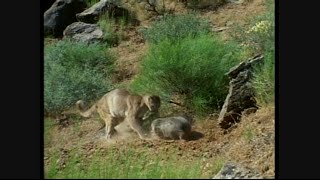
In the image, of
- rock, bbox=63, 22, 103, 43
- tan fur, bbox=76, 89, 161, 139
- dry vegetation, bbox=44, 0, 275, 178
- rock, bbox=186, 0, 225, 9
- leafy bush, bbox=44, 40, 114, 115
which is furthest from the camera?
rock, bbox=186, 0, 225, 9

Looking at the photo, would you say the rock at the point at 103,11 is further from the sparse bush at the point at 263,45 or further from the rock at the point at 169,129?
the rock at the point at 169,129

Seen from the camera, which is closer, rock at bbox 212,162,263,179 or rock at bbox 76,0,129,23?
rock at bbox 212,162,263,179

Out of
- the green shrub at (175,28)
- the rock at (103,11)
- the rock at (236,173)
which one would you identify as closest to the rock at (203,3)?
the green shrub at (175,28)

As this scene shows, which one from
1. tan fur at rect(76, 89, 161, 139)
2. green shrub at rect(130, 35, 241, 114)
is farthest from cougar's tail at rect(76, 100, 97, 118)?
green shrub at rect(130, 35, 241, 114)

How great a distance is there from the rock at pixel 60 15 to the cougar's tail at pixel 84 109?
1.32ft

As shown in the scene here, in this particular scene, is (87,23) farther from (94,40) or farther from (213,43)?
(213,43)

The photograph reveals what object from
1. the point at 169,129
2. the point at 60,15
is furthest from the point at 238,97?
the point at 60,15

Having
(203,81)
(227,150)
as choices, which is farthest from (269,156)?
(203,81)

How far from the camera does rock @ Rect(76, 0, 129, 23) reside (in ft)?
18.3

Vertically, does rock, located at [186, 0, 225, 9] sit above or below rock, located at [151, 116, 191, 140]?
above

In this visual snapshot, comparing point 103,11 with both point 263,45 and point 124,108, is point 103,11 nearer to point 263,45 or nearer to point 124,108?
point 124,108

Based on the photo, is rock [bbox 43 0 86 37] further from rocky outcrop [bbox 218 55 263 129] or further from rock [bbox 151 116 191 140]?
rocky outcrop [bbox 218 55 263 129]

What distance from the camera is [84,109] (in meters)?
5.24

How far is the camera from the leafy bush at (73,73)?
5.23 meters
